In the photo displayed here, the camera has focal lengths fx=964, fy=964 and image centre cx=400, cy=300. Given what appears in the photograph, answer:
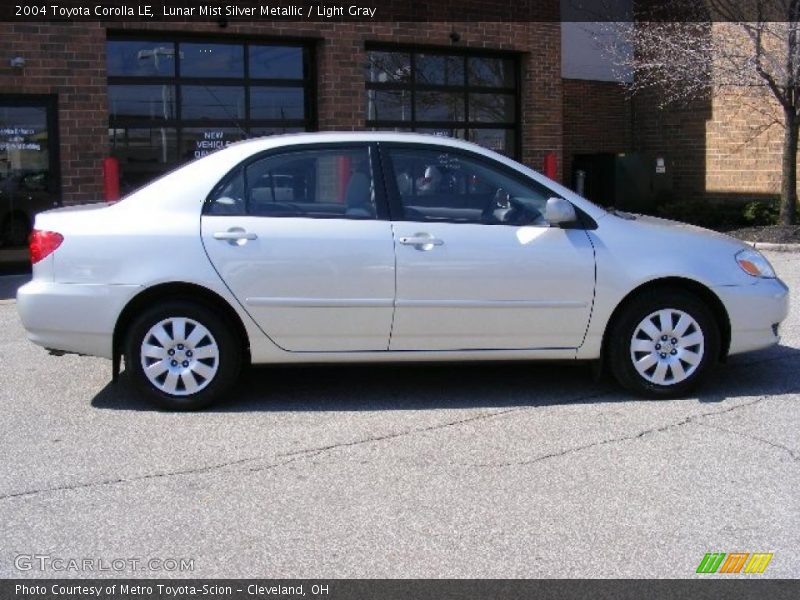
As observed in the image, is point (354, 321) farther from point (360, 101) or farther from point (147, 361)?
point (360, 101)

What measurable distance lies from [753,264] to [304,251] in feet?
9.53

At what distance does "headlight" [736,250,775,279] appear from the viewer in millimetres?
6215

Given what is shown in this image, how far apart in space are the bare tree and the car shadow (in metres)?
8.30

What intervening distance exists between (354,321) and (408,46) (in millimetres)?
9439

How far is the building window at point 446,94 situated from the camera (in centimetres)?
1439

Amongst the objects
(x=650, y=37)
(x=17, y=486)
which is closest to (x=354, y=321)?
(x=17, y=486)

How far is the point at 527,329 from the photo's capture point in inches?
238

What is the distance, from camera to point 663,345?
614cm

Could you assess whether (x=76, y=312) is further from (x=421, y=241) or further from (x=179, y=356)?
(x=421, y=241)

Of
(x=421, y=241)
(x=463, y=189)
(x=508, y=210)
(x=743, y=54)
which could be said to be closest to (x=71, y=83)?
(x=463, y=189)

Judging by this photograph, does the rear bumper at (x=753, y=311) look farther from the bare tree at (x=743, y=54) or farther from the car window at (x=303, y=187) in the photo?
the bare tree at (x=743, y=54)

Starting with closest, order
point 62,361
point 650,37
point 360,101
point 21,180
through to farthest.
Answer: point 62,361, point 21,180, point 360,101, point 650,37

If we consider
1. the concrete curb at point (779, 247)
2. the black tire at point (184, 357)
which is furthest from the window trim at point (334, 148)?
the concrete curb at point (779, 247)

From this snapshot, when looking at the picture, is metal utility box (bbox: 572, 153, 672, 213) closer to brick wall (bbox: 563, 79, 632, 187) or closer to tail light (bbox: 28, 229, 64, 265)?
brick wall (bbox: 563, 79, 632, 187)
